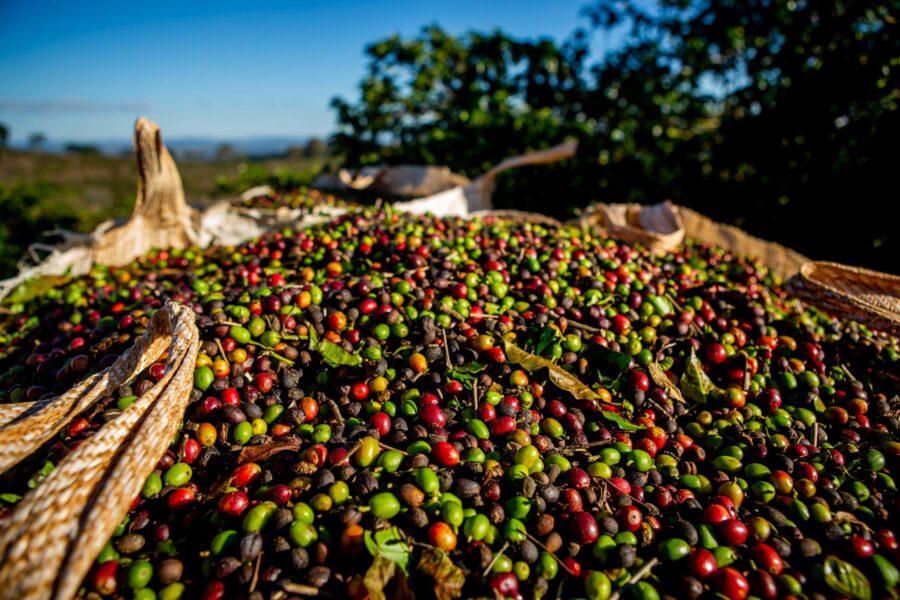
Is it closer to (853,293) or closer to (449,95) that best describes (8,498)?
(853,293)

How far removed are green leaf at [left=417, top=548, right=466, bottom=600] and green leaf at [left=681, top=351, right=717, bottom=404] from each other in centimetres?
189

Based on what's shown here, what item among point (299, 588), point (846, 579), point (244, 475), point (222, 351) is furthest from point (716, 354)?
point (222, 351)

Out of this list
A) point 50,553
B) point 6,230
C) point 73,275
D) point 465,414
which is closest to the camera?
point 50,553

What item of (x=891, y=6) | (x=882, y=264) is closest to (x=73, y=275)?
(x=882, y=264)

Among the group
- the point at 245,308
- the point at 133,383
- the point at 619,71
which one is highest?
the point at 619,71

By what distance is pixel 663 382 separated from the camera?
290cm

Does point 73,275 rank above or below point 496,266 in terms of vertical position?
below

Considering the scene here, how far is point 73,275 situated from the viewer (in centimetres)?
490

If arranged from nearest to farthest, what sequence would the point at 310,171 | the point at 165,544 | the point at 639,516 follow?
the point at 165,544 → the point at 639,516 → the point at 310,171

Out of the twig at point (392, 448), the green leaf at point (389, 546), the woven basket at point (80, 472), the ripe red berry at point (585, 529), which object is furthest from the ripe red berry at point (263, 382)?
the ripe red berry at point (585, 529)

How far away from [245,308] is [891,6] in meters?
7.74

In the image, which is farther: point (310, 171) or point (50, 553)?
point (310, 171)

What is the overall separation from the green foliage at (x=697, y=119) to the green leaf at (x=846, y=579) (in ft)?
17.3

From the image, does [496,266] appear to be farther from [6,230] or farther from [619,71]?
[6,230]
